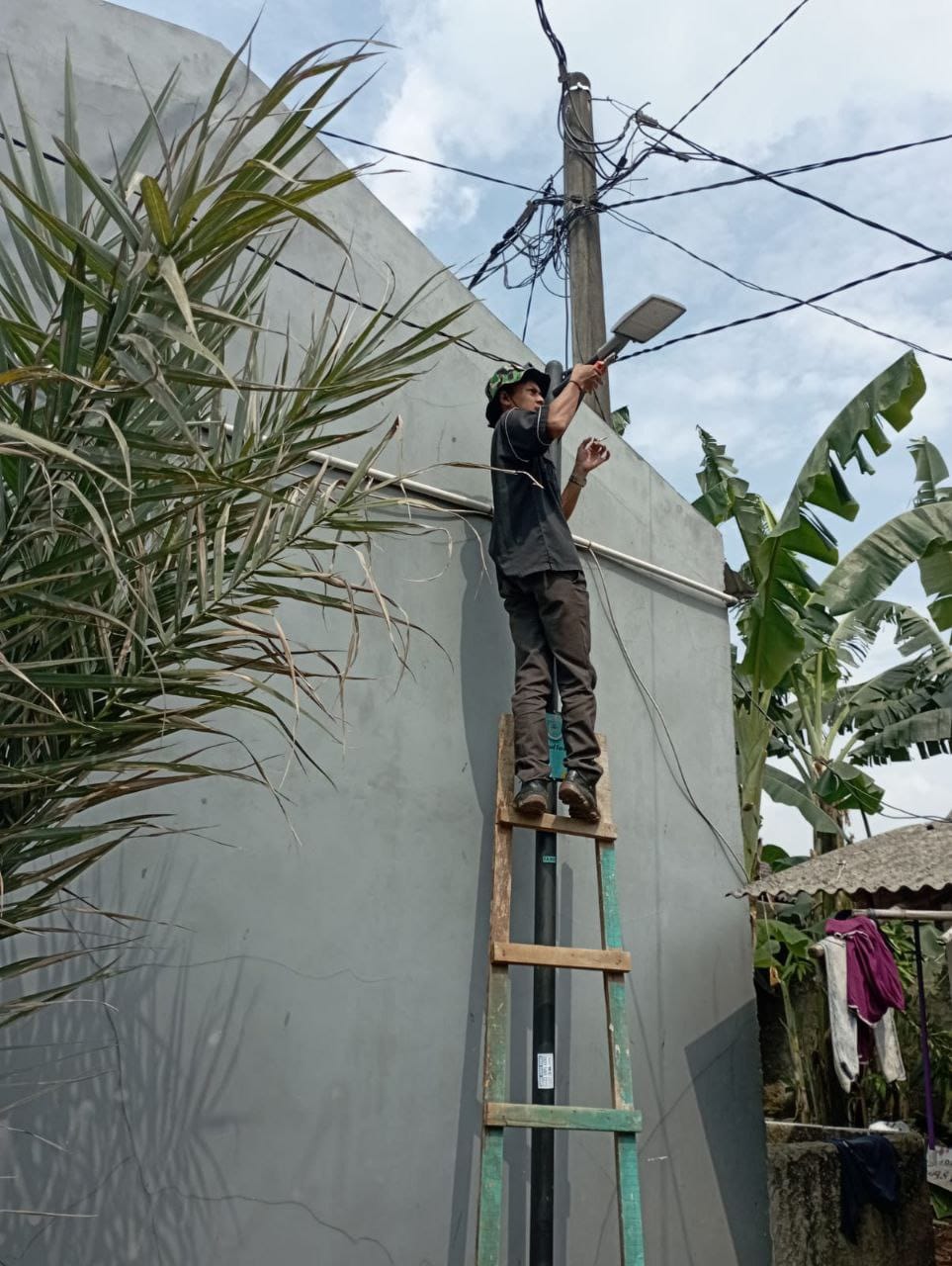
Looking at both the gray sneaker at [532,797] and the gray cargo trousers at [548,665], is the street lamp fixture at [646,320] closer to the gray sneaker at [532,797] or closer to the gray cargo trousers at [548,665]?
the gray cargo trousers at [548,665]

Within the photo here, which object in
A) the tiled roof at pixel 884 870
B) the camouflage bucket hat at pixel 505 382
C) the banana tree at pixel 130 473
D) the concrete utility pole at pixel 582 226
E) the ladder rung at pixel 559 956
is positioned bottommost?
the ladder rung at pixel 559 956

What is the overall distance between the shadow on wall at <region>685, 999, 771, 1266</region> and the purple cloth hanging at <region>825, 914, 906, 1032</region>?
1.19m

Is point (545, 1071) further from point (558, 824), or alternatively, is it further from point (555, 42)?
point (555, 42)

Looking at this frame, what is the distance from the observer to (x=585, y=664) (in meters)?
3.88

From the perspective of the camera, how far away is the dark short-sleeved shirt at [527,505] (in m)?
3.86

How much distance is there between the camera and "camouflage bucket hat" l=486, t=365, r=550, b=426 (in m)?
4.11

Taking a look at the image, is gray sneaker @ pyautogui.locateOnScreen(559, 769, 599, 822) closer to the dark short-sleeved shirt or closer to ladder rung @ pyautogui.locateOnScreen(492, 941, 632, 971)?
ladder rung @ pyautogui.locateOnScreen(492, 941, 632, 971)

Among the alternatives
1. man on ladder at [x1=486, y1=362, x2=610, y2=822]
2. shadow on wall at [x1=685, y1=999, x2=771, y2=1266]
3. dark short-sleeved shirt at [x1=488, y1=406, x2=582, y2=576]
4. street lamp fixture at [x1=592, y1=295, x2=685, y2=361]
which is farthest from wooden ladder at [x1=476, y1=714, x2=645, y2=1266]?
street lamp fixture at [x1=592, y1=295, x2=685, y2=361]

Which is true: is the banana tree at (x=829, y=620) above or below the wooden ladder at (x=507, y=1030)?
above

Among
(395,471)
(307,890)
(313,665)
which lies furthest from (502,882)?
(395,471)

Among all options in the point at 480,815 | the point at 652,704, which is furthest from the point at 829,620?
the point at 480,815

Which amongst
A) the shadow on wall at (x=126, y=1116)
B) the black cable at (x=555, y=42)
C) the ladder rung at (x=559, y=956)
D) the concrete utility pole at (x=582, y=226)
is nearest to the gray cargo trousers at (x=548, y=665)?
the ladder rung at (x=559, y=956)

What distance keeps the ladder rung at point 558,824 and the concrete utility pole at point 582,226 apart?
3263 millimetres

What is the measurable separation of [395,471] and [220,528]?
1.87 m
